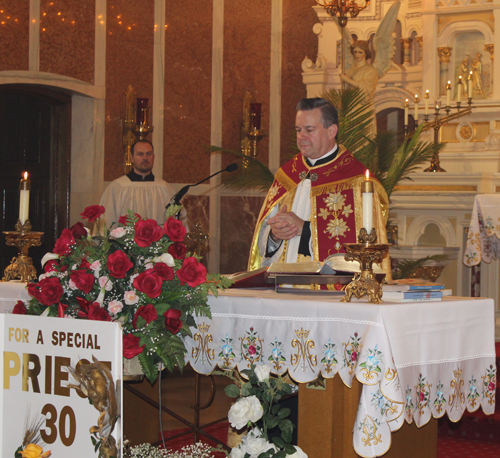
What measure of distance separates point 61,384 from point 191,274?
2.15 feet

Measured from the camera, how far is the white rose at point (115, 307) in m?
2.92

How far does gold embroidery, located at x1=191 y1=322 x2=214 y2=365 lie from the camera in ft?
10.2

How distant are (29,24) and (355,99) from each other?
3144mm

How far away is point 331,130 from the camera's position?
13.6 feet

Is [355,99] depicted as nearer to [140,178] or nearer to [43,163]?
[140,178]

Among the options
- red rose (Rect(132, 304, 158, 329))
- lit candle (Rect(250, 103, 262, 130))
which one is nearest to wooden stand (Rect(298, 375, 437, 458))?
red rose (Rect(132, 304, 158, 329))

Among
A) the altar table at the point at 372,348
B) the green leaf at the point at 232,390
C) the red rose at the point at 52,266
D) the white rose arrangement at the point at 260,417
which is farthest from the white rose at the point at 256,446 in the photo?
the red rose at the point at 52,266

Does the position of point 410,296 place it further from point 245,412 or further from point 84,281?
point 84,281

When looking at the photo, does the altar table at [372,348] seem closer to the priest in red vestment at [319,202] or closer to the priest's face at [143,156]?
the priest in red vestment at [319,202]

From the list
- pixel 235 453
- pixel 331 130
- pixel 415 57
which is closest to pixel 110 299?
pixel 235 453

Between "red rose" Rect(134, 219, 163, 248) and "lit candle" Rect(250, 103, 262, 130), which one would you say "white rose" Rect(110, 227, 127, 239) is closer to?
"red rose" Rect(134, 219, 163, 248)

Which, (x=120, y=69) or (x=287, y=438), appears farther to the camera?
(x=120, y=69)

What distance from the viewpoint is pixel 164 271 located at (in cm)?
295

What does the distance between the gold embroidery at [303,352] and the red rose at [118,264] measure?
650 millimetres
